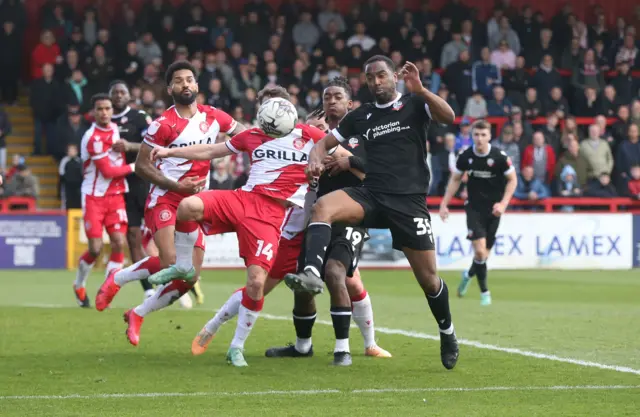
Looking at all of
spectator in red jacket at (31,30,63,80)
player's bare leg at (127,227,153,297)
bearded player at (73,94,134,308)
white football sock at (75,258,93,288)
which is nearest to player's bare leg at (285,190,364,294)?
bearded player at (73,94,134,308)

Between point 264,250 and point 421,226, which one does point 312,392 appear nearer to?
point 264,250

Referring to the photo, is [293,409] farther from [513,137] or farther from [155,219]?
[513,137]

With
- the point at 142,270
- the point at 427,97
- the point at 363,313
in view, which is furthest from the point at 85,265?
the point at 427,97

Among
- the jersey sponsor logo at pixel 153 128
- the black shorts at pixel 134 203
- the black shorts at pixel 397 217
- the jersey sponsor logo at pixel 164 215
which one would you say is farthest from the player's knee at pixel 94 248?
the black shorts at pixel 397 217

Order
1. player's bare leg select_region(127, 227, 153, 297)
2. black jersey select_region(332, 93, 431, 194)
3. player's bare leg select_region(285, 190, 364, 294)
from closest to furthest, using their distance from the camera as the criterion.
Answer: player's bare leg select_region(285, 190, 364, 294) < black jersey select_region(332, 93, 431, 194) < player's bare leg select_region(127, 227, 153, 297)

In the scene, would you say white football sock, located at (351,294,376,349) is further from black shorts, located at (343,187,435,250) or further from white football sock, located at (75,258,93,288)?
white football sock, located at (75,258,93,288)

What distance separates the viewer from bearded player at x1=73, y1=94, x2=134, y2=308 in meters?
15.0

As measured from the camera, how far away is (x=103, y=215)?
15.3m

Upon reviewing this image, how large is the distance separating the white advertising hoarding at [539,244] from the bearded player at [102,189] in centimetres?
900

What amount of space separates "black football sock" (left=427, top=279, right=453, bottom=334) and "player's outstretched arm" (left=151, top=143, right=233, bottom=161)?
1.94 meters

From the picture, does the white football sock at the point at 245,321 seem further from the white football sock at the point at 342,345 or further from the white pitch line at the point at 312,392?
the white pitch line at the point at 312,392

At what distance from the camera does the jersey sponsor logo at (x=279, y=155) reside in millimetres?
9656

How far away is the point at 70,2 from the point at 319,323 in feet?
61.7

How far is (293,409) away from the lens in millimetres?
7504
